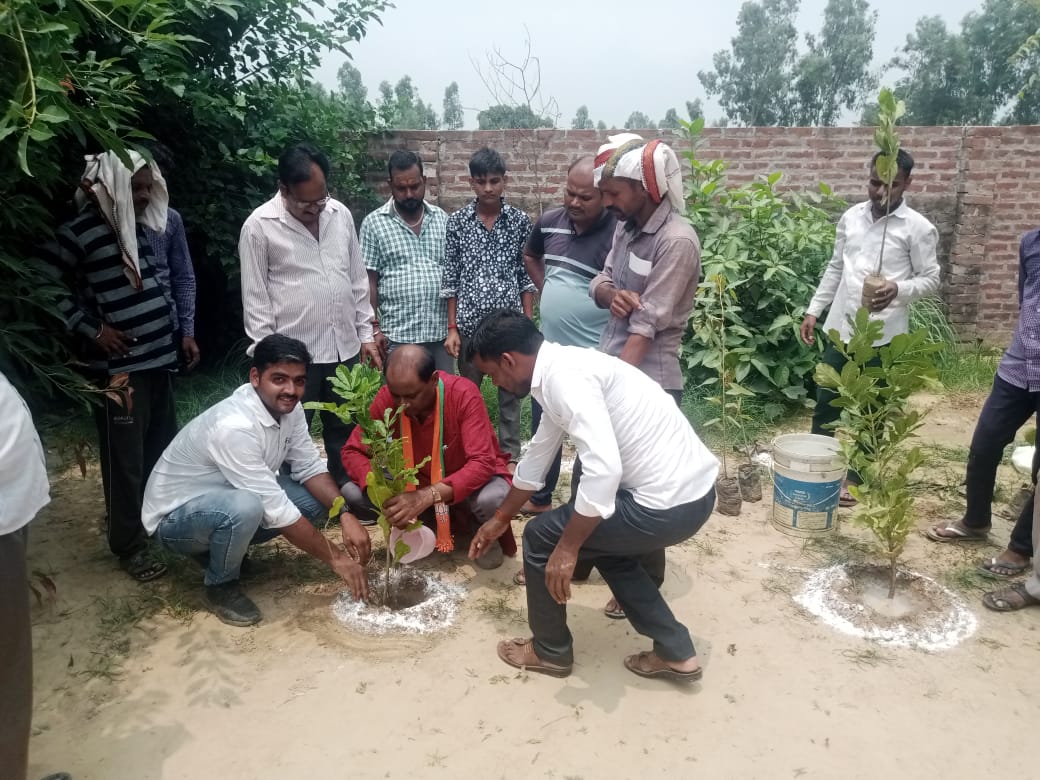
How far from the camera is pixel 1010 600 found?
10.5 feet

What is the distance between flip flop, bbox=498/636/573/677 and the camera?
2826 mm

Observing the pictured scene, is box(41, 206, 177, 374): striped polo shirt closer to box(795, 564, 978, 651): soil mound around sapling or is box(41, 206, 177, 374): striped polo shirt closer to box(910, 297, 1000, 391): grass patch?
box(795, 564, 978, 651): soil mound around sapling

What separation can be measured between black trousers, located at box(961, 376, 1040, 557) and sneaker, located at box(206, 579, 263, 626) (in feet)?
11.0

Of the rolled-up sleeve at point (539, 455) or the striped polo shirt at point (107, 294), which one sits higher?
the striped polo shirt at point (107, 294)

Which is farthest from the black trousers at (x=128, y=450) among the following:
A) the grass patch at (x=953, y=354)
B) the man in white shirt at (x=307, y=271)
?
the grass patch at (x=953, y=354)

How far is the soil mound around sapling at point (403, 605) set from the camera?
3.16 meters

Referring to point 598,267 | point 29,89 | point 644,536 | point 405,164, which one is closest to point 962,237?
point 598,267

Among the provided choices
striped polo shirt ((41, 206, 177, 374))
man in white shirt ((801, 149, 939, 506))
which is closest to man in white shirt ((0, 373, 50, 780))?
striped polo shirt ((41, 206, 177, 374))

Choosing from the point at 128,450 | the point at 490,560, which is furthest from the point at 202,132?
the point at 490,560

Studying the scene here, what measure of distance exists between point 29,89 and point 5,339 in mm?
1151

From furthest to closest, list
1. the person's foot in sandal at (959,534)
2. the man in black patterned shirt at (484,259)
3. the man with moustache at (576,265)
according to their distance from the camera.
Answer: the man in black patterned shirt at (484,259) < the person's foot in sandal at (959,534) < the man with moustache at (576,265)

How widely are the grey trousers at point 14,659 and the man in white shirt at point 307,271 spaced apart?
1605mm

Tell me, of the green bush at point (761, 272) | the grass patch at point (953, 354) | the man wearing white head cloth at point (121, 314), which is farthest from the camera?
the grass patch at point (953, 354)

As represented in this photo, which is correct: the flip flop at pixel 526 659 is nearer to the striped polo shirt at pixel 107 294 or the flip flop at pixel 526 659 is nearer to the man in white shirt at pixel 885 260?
the man in white shirt at pixel 885 260
